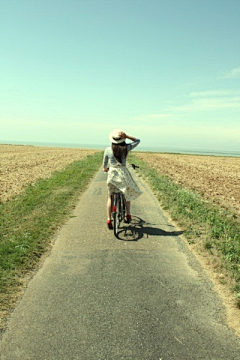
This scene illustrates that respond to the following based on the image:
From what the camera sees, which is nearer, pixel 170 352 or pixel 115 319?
pixel 170 352

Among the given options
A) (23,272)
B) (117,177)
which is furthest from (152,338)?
(117,177)

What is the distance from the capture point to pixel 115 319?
347cm

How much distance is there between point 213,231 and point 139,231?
1.81 metres

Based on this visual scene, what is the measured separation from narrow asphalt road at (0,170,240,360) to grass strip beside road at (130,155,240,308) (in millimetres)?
396

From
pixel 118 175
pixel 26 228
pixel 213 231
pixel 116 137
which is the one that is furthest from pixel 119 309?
pixel 26 228

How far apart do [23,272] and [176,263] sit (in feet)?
8.93

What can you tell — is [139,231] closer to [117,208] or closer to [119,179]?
[117,208]

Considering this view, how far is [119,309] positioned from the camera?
368 cm

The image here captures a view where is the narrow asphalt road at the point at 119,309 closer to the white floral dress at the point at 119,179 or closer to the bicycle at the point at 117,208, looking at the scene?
the bicycle at the point at 117,208

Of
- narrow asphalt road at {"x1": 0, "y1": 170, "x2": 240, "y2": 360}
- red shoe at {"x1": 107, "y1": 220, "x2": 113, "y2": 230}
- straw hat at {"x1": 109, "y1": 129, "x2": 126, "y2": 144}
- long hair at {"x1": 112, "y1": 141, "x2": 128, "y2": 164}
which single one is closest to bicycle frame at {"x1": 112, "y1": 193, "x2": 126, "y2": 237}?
red shoe at {"x1": 107, "y1": 220, "x2": 113, "y2": 230}

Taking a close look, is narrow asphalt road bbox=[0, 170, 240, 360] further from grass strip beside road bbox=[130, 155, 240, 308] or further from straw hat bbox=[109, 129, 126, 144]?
straw hat bbox=[109, 129, 126, 144]

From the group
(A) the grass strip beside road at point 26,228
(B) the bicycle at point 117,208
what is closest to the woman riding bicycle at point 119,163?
(B) the bicycle at point 117,208

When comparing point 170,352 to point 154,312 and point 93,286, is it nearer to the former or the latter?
point 154,312

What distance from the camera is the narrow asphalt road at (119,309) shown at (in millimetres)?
2994
